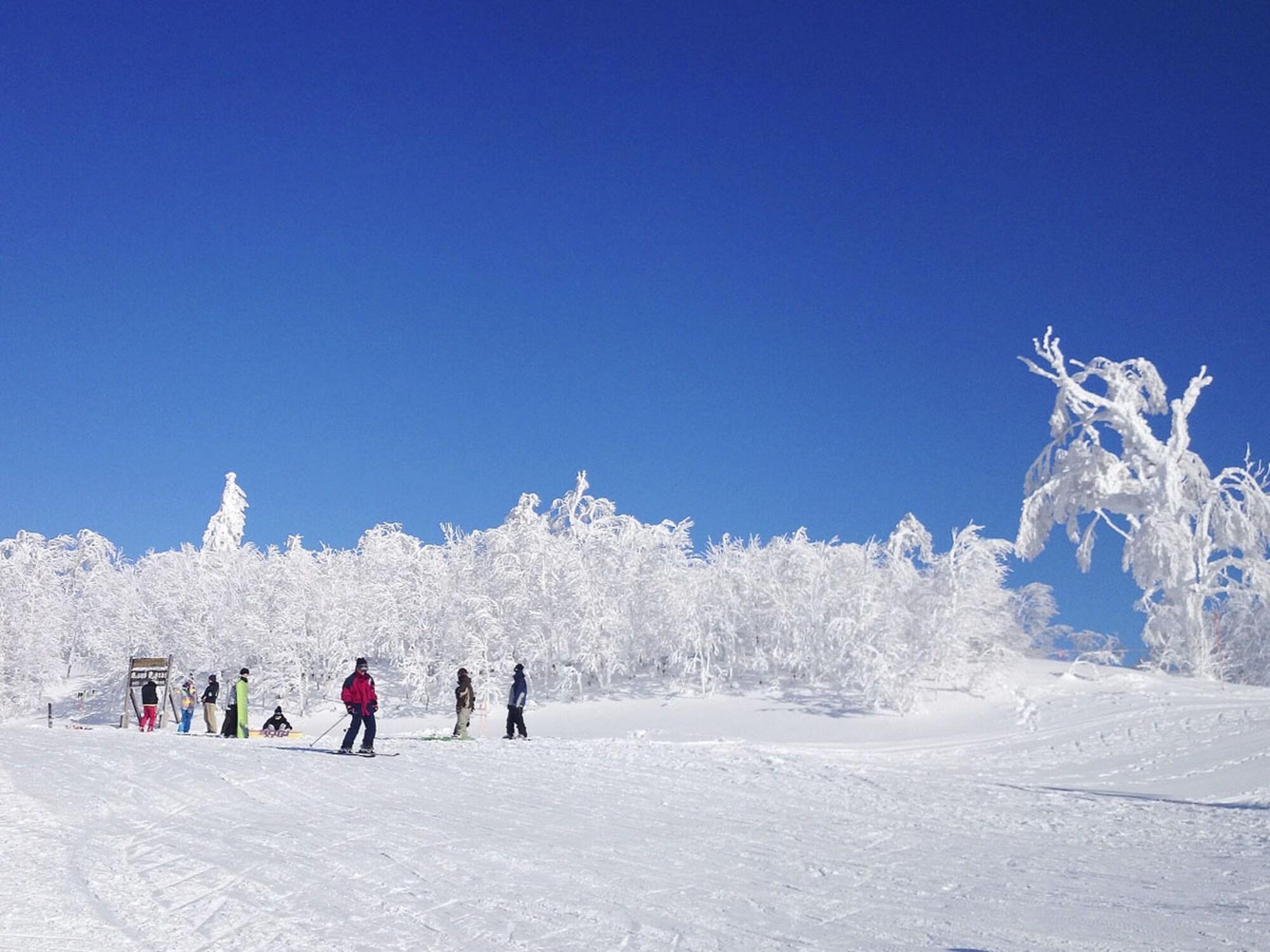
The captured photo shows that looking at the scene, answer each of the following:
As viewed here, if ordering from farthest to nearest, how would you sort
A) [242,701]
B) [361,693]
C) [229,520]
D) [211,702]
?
[229,520] < [211,702] < [242,701] < [361,693]

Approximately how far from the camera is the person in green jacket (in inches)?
1034

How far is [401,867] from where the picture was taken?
10180 mm

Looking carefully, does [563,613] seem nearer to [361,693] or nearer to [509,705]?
[509,705]

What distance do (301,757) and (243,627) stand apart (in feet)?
113

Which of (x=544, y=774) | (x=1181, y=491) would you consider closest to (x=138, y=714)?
(x=544, y=774)

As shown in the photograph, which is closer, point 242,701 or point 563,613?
point 242,701

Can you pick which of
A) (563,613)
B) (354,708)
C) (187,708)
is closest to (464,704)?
(354,708)

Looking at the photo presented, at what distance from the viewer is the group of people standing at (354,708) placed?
19.9 metres

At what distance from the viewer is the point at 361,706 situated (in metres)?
19.8

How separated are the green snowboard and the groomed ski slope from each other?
8.69 feet

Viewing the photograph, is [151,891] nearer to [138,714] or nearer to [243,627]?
[138,714]

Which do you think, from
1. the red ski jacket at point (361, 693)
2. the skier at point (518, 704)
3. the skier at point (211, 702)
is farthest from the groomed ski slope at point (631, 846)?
the skier at point (211, 702)

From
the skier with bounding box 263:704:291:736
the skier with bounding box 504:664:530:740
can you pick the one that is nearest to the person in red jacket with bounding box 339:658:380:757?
the skier with bounding box 504:664:530:740

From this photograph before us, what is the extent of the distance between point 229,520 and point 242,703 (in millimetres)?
66679
